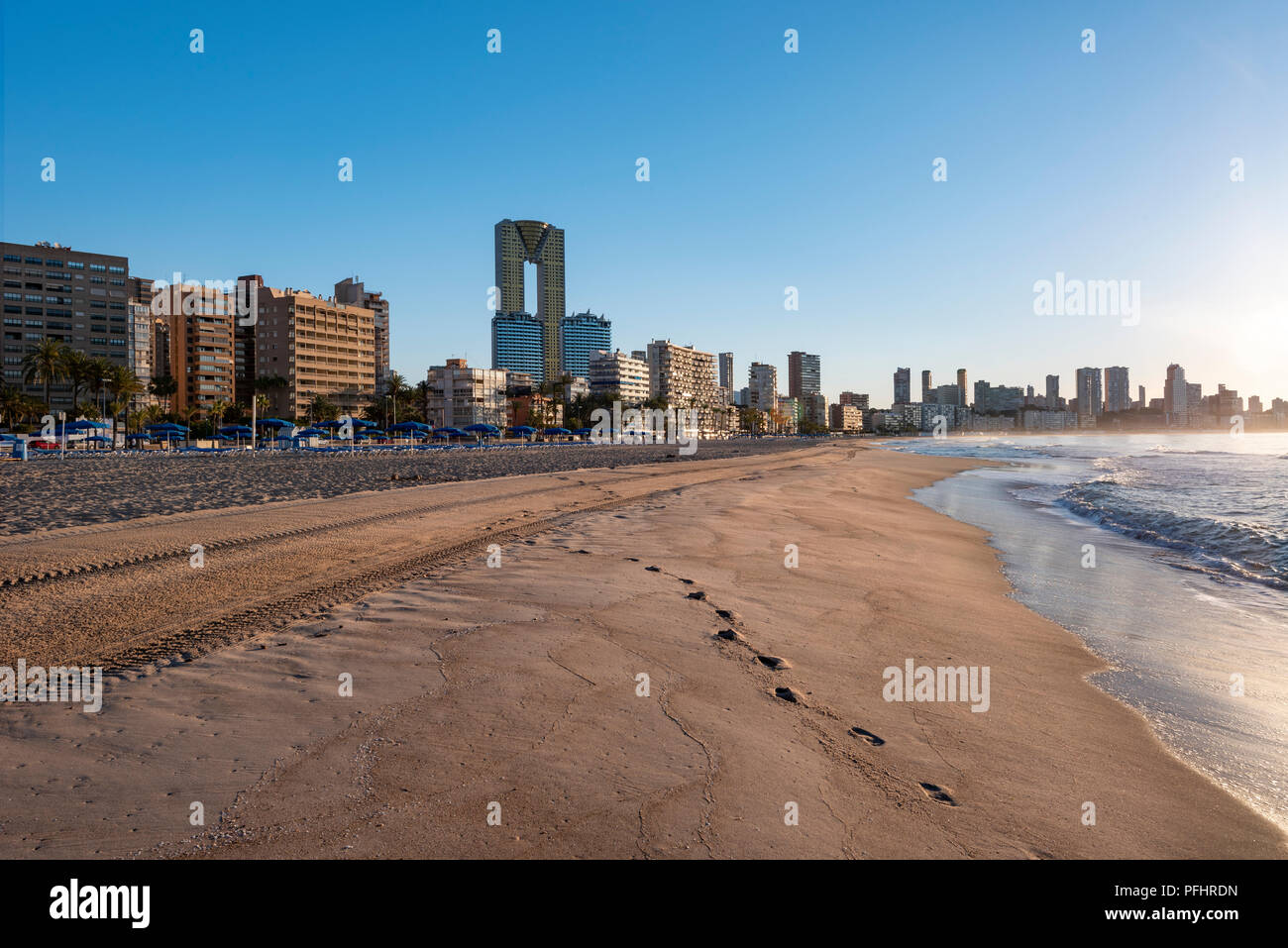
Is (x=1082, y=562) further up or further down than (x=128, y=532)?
further down

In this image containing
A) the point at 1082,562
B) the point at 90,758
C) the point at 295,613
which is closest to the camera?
the point at 90,758

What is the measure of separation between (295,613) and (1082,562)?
42.5 feet

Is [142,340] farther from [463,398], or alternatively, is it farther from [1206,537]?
[1206,537]

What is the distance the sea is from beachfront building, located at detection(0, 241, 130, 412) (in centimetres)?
16718

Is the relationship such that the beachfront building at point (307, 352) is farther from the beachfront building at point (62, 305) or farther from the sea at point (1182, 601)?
the sea at point (1182, 601)

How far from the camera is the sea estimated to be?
5.11m

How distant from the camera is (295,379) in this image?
146 m

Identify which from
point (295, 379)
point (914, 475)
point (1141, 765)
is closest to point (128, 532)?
point (1141, 765)

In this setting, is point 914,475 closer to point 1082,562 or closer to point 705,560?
point 1082,562

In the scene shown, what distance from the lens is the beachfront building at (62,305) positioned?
449ft

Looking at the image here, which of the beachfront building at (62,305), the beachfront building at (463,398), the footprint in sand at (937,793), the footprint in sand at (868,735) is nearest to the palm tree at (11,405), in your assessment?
the beachfront building at (62,305)

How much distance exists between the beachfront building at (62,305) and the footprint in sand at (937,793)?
170550mm

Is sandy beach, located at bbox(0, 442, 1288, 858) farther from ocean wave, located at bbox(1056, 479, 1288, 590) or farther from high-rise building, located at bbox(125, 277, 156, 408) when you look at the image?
high-rise building, located at bbox(125, 277, 156, 408)

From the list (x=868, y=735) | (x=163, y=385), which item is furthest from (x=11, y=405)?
(x=868, y=735)
